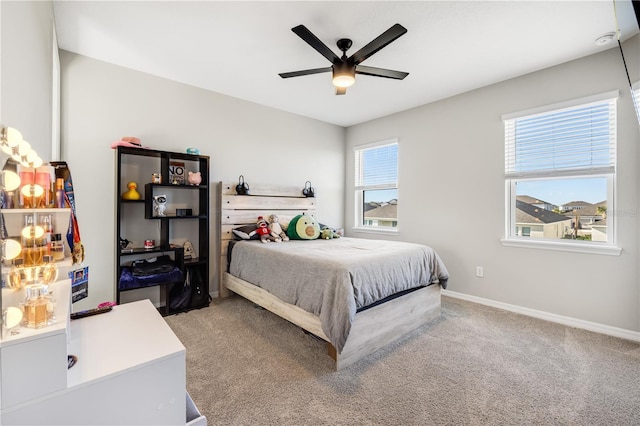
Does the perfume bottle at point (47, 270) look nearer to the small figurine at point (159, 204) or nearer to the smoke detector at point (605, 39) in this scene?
the small figurine at point (159, 204)

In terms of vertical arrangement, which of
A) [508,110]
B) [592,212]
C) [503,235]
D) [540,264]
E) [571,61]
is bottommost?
[540,264]

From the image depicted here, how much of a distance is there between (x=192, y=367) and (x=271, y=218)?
194cm

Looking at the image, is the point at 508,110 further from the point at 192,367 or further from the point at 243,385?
the point at 192,367

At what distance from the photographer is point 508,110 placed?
311cm

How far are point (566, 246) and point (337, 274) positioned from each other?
2.41 meters

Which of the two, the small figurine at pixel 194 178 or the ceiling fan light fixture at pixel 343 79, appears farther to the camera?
the small figurine at pixel 194 178

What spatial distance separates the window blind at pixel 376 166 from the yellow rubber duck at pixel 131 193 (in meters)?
3.21

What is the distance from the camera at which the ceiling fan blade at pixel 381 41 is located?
5.90 ft

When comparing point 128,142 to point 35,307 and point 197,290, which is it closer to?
point 197,290

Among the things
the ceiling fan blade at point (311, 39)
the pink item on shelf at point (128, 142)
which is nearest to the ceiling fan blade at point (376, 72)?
the ceiling fan blade at point (311, 39)

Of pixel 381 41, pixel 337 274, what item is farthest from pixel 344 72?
pixel 337 274

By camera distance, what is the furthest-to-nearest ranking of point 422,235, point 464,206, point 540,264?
point 422,235 → point 464,206 → point 540,264

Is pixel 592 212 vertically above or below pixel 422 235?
above

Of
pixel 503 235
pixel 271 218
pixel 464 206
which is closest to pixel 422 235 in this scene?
pixel 464 206
